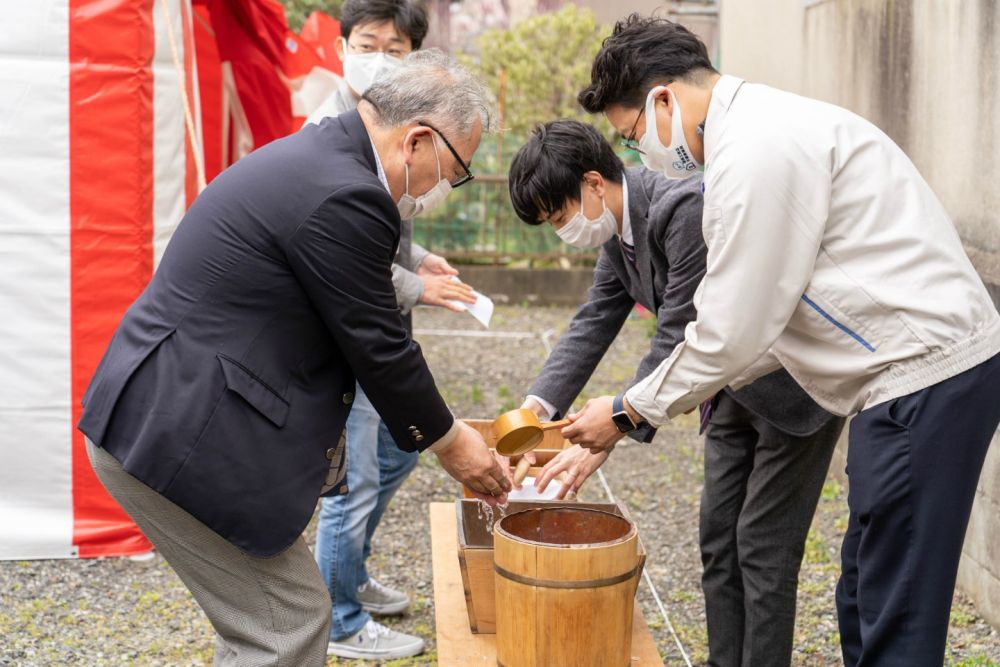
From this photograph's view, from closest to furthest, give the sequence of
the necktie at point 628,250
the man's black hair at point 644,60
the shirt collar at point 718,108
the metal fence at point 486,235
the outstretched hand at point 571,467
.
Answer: the shirt collar at point 718,108 → the man's black hair at point 644,60 → the outstretched hand at point 571,467 → the necktie at point 628,250 → the metal fence at point 486,235

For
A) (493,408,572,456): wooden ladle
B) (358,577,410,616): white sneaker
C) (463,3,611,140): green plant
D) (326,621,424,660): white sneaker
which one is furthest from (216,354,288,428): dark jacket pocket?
(463,3,611,140): green plant

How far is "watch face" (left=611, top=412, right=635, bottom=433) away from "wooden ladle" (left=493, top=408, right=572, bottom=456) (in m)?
0.14

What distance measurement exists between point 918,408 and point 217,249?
1.44 m

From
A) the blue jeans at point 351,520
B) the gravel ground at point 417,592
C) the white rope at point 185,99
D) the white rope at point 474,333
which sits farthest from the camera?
the white rope at point 474,333

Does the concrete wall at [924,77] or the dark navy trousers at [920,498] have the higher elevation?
the concrete wall at [924,77]

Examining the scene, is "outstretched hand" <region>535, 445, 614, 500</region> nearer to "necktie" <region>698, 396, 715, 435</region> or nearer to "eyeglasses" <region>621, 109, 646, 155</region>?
"necktie" <region>698, 396, 715, 435</region>

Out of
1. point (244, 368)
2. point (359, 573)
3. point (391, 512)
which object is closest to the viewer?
point (244, 368)

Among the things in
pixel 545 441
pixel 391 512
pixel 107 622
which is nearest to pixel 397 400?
pixel 545 441

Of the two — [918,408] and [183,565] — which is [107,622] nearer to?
[183,565]

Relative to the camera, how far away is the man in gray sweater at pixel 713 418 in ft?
9.48

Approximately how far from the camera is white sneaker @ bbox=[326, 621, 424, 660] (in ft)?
12.1

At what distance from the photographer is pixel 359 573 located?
390cm

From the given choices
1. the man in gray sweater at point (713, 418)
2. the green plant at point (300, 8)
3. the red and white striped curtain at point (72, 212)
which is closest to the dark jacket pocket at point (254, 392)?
the man in gray sweater at point (713, 418)

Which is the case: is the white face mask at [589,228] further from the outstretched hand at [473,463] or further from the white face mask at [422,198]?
the outstretched hand at [473,463]
